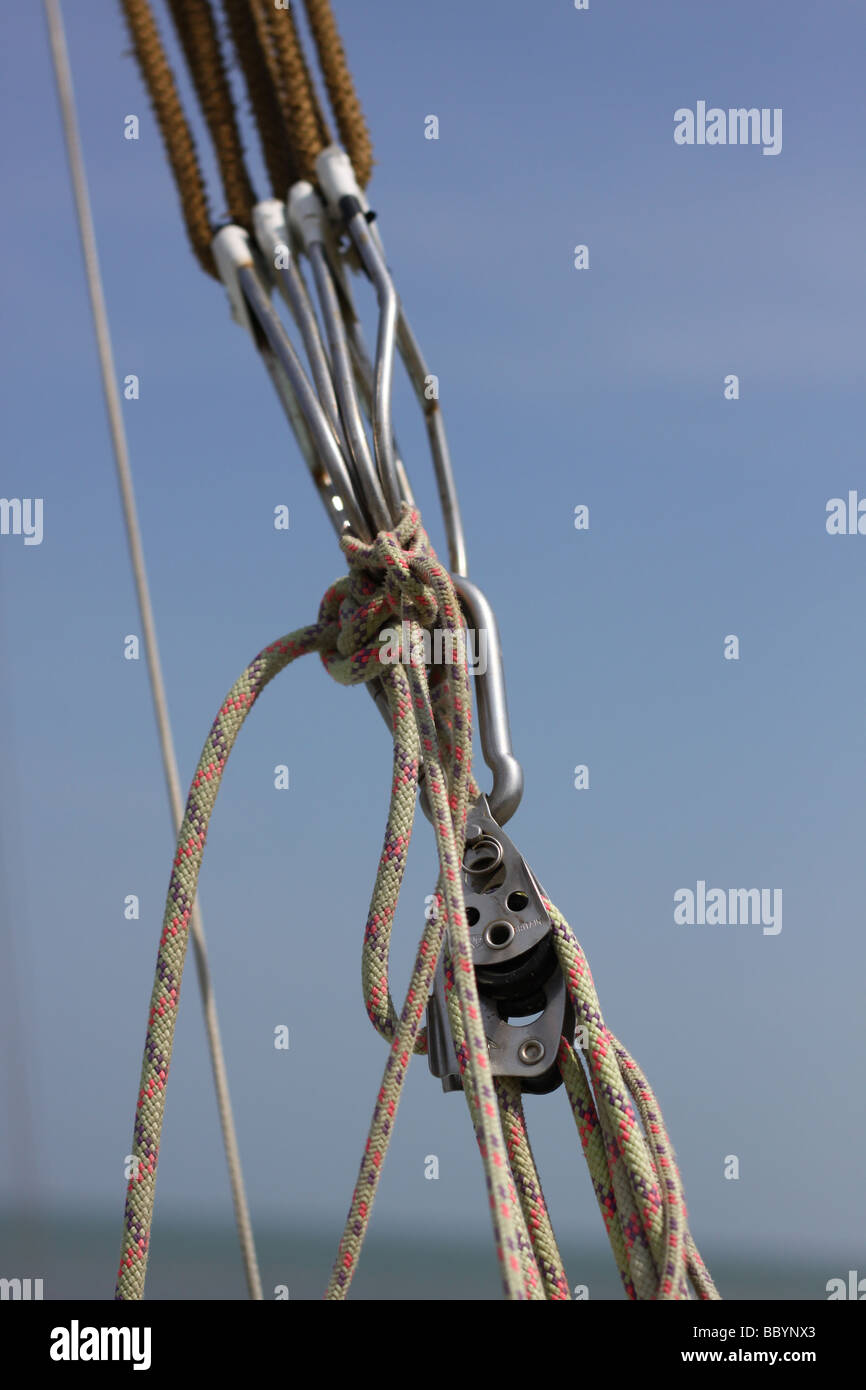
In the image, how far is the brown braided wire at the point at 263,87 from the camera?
161 cm

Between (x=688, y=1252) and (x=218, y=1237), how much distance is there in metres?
26.4

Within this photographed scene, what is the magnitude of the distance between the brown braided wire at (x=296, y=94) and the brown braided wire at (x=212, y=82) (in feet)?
0.26

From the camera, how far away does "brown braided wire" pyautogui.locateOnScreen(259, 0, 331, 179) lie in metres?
1.57
